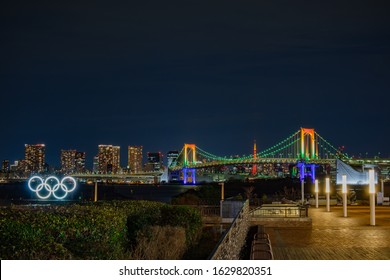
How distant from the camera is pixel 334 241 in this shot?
15.8 m

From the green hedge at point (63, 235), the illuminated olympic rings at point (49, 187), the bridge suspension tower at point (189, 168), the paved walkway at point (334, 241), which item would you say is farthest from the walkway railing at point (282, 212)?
the bridge suspension tower at point (189, 168)

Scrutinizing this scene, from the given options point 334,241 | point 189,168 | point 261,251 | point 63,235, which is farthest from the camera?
point 189,168

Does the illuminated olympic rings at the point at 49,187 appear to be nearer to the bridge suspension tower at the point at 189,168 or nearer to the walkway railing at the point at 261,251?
the walkway railing at the point at 261,251

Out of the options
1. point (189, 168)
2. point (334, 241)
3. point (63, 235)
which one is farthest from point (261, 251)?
point (189, 168)

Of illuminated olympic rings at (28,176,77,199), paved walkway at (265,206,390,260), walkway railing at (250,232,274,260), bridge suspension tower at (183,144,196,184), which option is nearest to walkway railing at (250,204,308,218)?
paved walkway at (265,206,390,260)

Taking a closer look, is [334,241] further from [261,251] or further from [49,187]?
[49,187]

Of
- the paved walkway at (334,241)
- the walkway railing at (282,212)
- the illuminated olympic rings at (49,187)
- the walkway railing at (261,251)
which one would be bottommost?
the paved walkway at (334,241)

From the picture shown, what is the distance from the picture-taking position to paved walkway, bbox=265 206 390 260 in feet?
43.4

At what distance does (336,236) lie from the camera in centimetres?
1695

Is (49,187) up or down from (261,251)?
up

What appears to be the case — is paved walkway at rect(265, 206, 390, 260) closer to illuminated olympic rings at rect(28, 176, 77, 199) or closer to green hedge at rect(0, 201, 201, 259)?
green hedge at rect(0, 201, 201, 259)

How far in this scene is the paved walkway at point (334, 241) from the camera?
13219 mm
